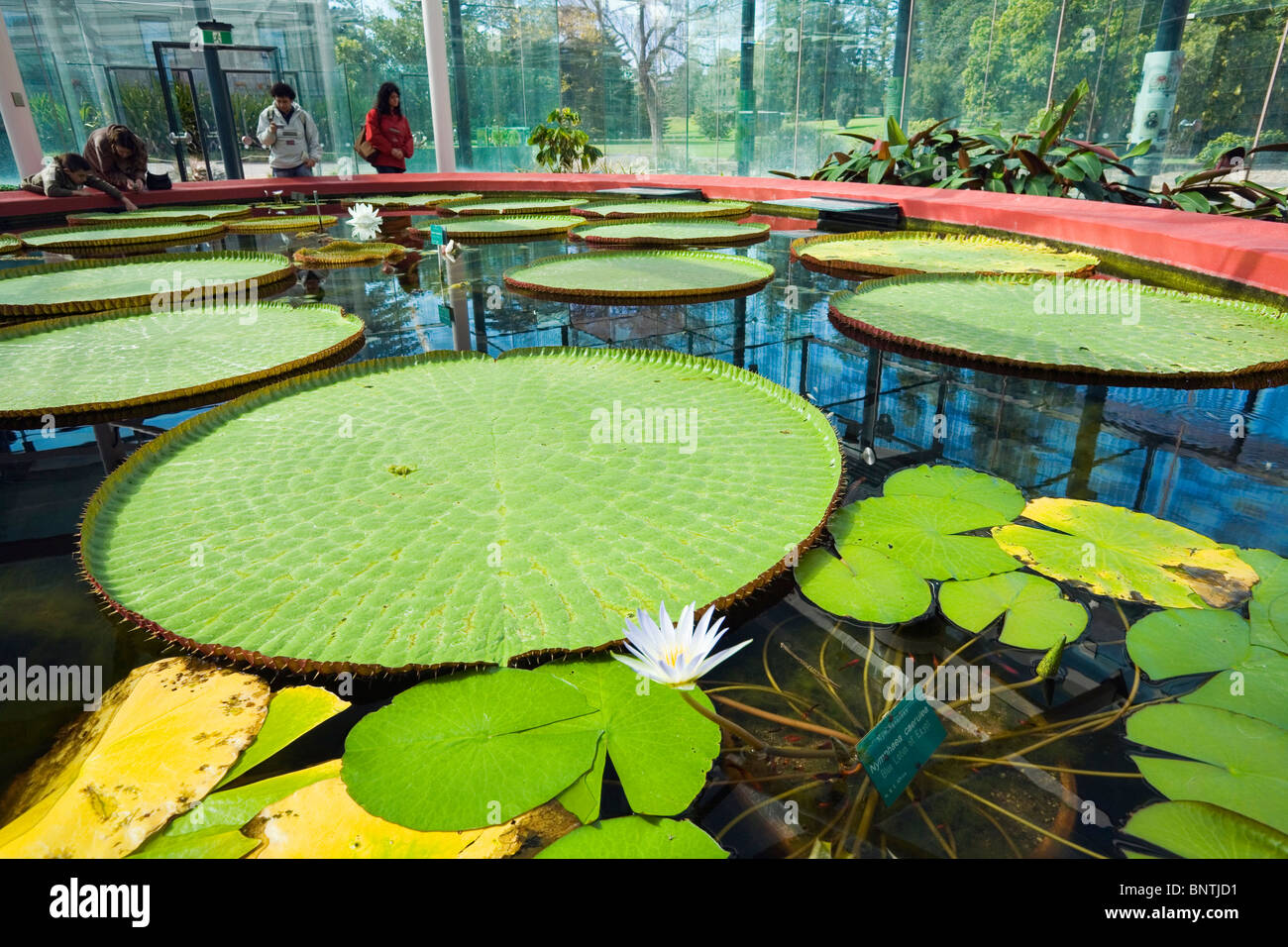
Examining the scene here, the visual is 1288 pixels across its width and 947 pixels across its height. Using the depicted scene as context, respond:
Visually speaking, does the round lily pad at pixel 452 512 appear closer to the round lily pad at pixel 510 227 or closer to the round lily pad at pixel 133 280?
the round lily pad at pixel 133 280

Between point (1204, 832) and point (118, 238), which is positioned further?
point (118, 238)

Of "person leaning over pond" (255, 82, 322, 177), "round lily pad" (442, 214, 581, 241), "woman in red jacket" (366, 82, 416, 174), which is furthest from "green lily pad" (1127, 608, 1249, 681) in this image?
"woman in red jacket" (366, 82, 416, 174)

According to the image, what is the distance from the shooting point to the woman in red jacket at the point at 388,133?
23.2ft

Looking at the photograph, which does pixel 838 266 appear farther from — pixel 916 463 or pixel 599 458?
pixel 599 458

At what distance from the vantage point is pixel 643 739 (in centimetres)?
75

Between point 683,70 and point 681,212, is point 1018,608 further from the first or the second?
point 683,70

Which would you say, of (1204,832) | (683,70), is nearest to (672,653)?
(1204,832)

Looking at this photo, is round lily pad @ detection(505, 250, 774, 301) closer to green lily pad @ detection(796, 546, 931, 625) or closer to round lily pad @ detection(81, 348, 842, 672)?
round lily pad @ detection(81, 348, 842, 672)

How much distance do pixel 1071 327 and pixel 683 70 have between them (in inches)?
482

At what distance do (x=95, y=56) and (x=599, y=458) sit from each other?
41.9 feet

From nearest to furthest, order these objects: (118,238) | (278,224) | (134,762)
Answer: (134,762) → (118,238) → (278,224)

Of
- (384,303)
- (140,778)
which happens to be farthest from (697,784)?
(384,303)

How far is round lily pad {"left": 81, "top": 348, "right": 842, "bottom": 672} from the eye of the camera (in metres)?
0.91

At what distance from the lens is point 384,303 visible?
2793 millimetres
